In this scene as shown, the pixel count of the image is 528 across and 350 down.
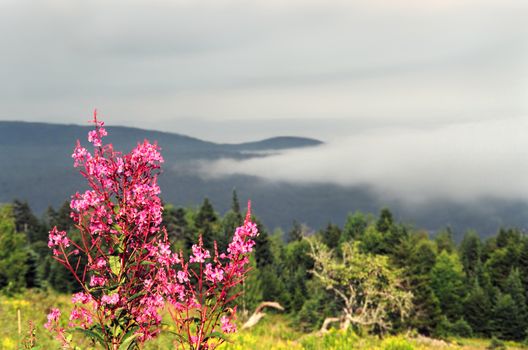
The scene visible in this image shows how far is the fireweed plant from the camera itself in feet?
14.3

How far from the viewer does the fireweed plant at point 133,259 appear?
436cm

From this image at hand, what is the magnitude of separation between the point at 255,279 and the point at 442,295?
3262 centimetres

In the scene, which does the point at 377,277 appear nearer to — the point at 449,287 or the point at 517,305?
the point at 517,305

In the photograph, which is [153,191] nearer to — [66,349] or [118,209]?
[118,209]

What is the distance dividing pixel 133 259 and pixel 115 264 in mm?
191

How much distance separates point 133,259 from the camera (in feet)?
15.1

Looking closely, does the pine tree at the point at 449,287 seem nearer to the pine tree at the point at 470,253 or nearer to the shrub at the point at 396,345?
the pine tree at the point at 470,253

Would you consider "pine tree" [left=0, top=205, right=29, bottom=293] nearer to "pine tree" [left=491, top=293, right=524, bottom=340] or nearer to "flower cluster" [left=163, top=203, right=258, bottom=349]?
"flower cluster" [left=163, top=203, right=258, bottom=349]

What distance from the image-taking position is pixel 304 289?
81125mm

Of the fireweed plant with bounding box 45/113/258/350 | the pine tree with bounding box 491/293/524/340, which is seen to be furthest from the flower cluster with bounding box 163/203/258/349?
the pine tree with bounding box 491/293/524/340

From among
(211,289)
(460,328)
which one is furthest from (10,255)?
(211,289)

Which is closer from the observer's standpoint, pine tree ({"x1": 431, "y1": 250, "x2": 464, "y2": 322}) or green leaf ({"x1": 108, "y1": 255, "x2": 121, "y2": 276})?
green leaf ({"x1": 108, "y1": 255, "x2": 121, "y2": 276})

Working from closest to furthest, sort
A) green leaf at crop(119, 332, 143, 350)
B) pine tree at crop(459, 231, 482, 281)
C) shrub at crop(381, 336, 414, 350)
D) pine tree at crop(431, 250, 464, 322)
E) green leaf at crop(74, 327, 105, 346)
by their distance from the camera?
green leaf at crop(119, 332, 143, 350) < green leaf at crop(74, 327, 105, 346) < shrub at crop(381, 336, 414, 350) < pine tree at crop(431, 250, 464, 322) < pine tree at crop(459, 231, 482, 281)

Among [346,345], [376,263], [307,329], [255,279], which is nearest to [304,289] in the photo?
[255,279]
